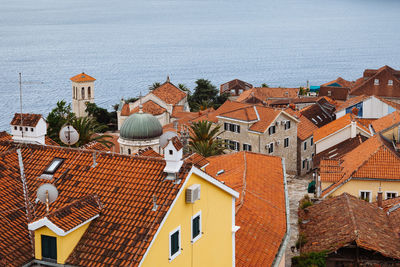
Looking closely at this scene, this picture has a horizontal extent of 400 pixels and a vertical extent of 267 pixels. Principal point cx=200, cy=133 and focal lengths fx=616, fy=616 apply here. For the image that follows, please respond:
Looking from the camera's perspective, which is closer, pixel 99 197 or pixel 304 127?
pixel 99 197

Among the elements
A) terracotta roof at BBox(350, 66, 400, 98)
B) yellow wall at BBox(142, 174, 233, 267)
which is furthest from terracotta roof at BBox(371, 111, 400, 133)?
terracotta roof at BBox(350, 66, 400, 98)

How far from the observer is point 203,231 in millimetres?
17578

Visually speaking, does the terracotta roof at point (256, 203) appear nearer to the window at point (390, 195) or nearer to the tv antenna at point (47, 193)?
the window at point (390, 195)

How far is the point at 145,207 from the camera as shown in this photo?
49.8 ft

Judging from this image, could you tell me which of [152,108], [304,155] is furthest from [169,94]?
[304,155]

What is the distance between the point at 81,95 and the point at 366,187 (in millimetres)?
90402

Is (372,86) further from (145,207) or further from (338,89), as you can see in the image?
(145,207)

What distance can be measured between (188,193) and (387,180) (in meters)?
23.7

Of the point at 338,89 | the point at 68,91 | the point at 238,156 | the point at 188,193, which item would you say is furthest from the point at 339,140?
the point at 68,91

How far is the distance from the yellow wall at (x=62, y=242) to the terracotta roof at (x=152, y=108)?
245ft

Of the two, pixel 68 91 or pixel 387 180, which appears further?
pixel 68 91

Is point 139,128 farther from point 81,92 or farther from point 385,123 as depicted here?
point 81,92

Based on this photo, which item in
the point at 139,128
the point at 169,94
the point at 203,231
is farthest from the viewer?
the point at 169,94

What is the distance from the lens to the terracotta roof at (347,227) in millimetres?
26000
